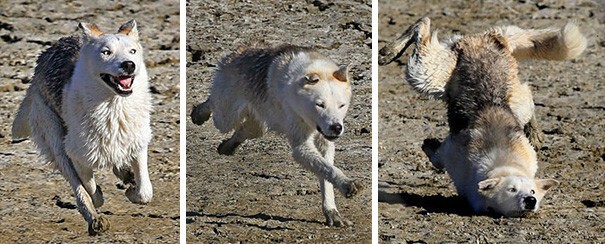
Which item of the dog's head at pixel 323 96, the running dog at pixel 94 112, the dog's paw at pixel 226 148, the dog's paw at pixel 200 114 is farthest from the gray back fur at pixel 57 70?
the dog's head at pixel 323 96

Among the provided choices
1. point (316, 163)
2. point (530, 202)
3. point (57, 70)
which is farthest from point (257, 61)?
point (530, 202)

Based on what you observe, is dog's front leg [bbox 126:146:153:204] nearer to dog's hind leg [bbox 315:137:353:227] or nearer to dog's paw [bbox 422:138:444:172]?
dog's hind leg [bbox 315:137:353:227]

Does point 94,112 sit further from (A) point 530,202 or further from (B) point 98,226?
(A) point 530,202

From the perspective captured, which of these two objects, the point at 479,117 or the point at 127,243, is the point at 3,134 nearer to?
the point at 127,243

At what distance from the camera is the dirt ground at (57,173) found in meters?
9.37

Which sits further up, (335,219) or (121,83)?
(121,83)

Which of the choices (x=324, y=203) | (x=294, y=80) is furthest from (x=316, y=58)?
(x=324, y=203)

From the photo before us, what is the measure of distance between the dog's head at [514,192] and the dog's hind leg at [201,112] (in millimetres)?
1597

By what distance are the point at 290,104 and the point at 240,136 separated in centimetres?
51

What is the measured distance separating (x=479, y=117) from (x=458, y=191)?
1.49 ft

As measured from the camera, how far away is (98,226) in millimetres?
8734

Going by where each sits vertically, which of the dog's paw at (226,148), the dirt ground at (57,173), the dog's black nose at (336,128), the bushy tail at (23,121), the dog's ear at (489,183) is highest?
the dog's black nose at (336,128)

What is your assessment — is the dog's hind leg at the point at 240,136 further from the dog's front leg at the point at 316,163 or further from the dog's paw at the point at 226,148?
the dog's front leg at the point at 316,163

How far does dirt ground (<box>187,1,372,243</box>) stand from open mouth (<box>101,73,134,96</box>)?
735mm
